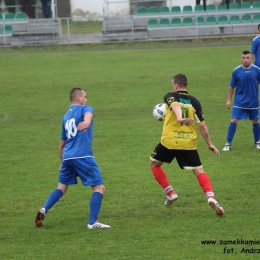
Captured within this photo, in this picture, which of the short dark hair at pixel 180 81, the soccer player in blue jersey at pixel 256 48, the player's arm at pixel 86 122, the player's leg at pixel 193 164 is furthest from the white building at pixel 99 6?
the player's arm at pixel 86 122

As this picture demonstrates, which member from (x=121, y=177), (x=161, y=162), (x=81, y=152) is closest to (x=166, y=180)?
(x=161, y=162)

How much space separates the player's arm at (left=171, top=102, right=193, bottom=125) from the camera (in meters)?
8.61

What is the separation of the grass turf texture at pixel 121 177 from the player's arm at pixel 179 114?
1.31 meters

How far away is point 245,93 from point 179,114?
16.6 feet

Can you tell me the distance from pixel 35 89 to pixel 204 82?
593cm

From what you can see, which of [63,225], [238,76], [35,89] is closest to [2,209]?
[63,225]

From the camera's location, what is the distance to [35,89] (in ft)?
76.6

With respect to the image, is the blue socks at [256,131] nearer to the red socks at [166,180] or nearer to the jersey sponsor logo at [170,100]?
the red socks at [166,180]

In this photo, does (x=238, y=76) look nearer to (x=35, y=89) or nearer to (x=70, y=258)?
(x=70, y=258)

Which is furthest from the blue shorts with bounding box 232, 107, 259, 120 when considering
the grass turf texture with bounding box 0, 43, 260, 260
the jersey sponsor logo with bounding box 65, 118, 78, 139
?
the jersey sponsor logo with bounding box 65, 118, 78, 139

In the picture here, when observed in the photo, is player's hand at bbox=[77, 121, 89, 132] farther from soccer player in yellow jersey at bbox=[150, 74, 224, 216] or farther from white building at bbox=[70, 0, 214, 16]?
white building at bbox=[70, 0, 214, 16]

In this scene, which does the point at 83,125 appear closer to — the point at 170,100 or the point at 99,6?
the point at 170,100

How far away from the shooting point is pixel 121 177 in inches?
456

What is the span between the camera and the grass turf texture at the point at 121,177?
7.93 meters
